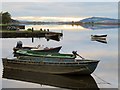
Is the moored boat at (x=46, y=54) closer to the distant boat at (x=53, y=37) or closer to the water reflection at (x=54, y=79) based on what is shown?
the water reflection at (x=54, y=79)

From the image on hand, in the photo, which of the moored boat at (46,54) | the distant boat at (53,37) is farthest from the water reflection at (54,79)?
the distant boat at (53,37)

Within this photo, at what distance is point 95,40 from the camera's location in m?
76.1

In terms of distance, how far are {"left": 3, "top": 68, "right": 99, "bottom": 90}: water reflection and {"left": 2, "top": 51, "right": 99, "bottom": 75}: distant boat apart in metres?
0.41

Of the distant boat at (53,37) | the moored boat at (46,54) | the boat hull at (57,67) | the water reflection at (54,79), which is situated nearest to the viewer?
the water reflection at (54,79)

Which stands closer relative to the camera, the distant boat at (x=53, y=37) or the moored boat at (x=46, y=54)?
the moored boat at (x=46, y=54)

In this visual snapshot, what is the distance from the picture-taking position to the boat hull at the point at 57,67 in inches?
1105

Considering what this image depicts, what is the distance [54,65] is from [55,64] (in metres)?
0.19

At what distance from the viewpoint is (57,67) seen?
28.9 m

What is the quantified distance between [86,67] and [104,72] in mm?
4014

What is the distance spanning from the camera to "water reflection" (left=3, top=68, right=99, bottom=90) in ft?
85.4

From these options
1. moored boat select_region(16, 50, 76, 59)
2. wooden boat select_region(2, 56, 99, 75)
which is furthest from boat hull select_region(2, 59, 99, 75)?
moored boat select_region(16, 50, 76, 59)

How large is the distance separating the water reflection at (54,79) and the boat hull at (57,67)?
14.3 inches

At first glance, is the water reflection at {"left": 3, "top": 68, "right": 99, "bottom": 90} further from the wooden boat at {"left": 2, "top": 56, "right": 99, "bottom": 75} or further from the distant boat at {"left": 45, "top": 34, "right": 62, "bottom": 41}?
the distant boat at {"left": 45, "top": 34, "right": 62, "bottom": 41}

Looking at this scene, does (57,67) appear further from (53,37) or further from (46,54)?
(53,37)
